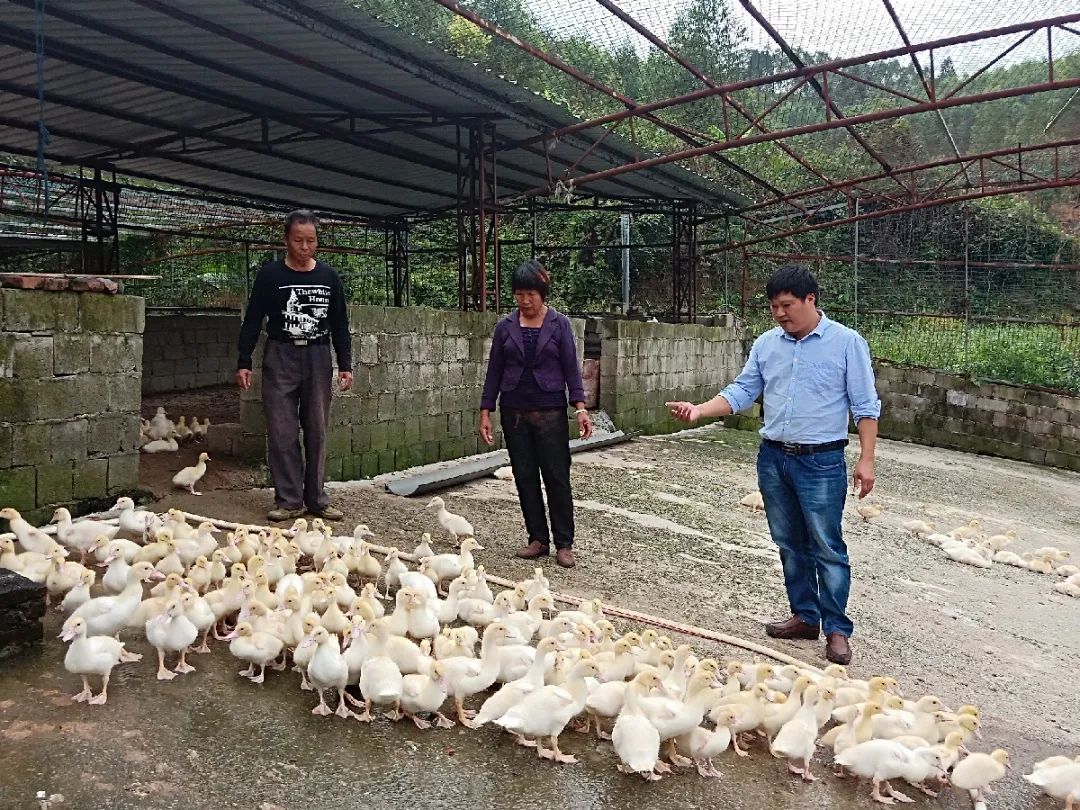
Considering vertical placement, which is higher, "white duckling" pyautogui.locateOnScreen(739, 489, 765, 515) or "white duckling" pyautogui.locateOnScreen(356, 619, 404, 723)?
"white duckling" pyautogui.locateOnScreen(356, 619, 404, 723)

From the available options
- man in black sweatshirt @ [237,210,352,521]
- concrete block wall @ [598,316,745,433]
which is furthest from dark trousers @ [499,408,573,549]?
concrete block wall @ [598,316,745,433]

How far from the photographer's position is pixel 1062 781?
2.78 m

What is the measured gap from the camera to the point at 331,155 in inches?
385

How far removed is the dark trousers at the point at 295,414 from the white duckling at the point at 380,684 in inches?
94.2

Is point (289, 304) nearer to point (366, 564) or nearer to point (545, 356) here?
point (545, 356)

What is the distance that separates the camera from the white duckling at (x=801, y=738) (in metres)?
2.82

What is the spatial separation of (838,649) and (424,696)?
1894 millimetres

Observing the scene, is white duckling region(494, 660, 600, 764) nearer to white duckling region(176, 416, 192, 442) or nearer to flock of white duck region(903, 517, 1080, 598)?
flock of white duck region(903, 517, 1080, 598)

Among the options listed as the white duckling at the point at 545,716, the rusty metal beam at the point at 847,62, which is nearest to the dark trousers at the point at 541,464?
the white duckling at the point at 545,716

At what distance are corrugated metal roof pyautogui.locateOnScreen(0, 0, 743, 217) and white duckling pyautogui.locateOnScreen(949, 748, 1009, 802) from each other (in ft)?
16.9

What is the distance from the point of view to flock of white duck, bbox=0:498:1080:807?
2.77 meters

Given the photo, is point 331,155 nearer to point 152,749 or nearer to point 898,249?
point 152,749

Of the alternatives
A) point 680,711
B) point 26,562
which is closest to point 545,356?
point 680,711

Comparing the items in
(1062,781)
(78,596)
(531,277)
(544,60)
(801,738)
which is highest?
(544,60)
